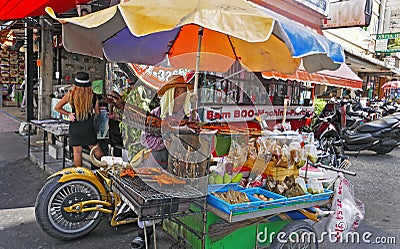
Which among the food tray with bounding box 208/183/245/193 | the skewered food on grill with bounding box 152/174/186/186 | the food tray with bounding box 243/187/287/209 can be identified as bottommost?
the food tray with bounding box 243/187/287/209

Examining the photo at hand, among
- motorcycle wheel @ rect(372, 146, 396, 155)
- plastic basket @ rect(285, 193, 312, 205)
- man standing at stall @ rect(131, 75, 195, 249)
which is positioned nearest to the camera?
plastic basket @ rect(285, 193, 312, 205)

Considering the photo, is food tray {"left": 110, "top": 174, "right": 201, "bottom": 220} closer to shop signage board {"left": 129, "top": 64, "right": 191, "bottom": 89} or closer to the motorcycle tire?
the motorcycle tire

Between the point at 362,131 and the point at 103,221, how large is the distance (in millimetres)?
7286

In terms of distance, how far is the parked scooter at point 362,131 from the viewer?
8.16 m

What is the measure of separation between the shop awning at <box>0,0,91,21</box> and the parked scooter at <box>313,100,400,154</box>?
19.0ft

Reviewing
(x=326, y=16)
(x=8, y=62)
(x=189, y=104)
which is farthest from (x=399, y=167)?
(x=8, y=62)

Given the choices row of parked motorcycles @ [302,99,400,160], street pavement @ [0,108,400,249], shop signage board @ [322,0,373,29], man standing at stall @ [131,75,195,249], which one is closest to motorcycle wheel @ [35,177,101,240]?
street pavement @ [0,108,400,249]

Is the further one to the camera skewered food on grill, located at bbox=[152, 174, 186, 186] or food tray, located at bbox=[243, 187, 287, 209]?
skewered food on grill, located at bbox=[152, 174, 186, 186]

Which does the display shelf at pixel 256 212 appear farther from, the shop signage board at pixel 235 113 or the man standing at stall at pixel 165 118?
the shop signage board at pixel 235 113

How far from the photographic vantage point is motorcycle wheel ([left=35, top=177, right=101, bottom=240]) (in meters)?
3.36

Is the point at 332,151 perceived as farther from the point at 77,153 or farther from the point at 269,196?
the point at 77,153

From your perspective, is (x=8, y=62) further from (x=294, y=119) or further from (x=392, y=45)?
(x=392, y=45)

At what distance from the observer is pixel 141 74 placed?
5.82 metres

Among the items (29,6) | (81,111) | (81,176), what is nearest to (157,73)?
(81,111)
